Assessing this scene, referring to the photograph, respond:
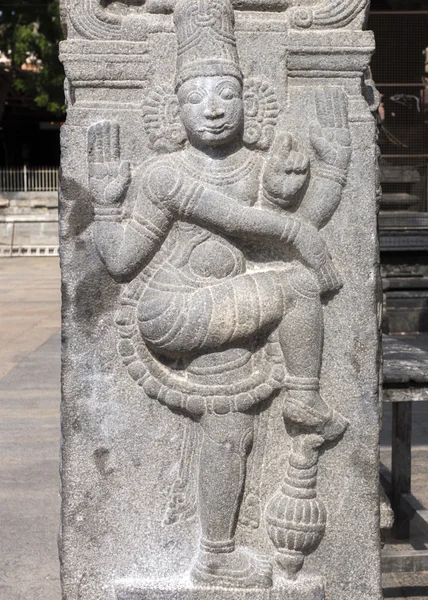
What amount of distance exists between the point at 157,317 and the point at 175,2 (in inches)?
37.0

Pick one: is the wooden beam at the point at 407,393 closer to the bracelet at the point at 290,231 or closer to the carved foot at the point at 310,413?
the carved foot at the point at 310,413

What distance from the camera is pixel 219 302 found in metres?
2.44

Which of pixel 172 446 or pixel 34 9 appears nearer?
pixel 172 446

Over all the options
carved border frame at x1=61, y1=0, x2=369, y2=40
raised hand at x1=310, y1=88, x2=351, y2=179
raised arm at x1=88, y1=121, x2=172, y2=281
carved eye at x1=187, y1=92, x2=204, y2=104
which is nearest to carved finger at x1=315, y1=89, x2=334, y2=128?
raised hand at x1=310, y1=88, x2=351, y2=179

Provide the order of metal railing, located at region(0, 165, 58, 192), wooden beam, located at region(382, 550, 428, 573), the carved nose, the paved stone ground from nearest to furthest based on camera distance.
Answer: the carved nose, wooden beam, located at region(382, 550, 428, 573), the paved stone ground, metal railing, located at region(0, 165, 58, 192)

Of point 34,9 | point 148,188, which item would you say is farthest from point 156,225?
point 34,9

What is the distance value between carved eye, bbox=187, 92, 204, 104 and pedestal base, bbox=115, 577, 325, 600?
1463mm

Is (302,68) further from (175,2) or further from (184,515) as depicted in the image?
(184,515)

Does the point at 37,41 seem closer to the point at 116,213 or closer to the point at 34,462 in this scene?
the point at 34,462

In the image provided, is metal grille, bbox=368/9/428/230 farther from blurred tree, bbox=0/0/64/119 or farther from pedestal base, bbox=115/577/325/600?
blurred tree, bbox=0/0/64/119

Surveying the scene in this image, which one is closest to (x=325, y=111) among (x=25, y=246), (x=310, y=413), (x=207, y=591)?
(x=310, y=413)

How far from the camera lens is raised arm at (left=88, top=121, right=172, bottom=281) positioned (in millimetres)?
2461

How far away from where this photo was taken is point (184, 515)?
103 inches

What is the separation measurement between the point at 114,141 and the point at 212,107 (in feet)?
1.03
